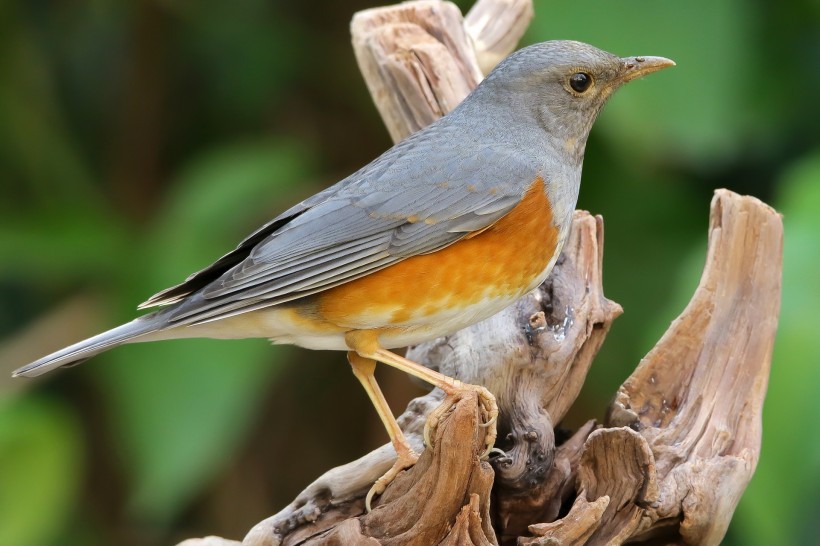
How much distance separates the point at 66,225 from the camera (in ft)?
18.0

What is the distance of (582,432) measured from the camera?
369 cm

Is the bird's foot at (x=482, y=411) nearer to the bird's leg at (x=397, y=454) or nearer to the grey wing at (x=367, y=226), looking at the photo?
the bird's leg at (x=397, y=454)

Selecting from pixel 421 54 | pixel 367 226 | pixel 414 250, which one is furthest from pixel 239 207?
pixel 414 250

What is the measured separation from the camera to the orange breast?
3.47 metres

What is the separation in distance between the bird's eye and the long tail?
5.50 ft

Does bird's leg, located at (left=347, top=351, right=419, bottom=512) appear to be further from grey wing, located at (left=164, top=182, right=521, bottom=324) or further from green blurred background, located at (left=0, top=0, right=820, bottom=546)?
green blurred background, located at (left=0, top=0, right=820, bottom=546)

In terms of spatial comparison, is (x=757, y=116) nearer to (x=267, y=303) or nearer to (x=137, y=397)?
(x=267, y=303)

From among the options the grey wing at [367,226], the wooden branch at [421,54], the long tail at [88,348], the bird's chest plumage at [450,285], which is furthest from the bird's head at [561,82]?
the long tail at [88,348]

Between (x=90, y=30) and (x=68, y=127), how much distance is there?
0.64m

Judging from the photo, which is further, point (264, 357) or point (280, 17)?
point (280, 17)

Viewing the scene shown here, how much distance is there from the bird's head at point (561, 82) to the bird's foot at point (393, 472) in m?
1.26

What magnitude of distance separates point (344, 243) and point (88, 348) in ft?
2.96

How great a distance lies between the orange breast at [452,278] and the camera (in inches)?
137

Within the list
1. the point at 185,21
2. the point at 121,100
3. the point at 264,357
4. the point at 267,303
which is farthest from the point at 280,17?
the point at 267,303
